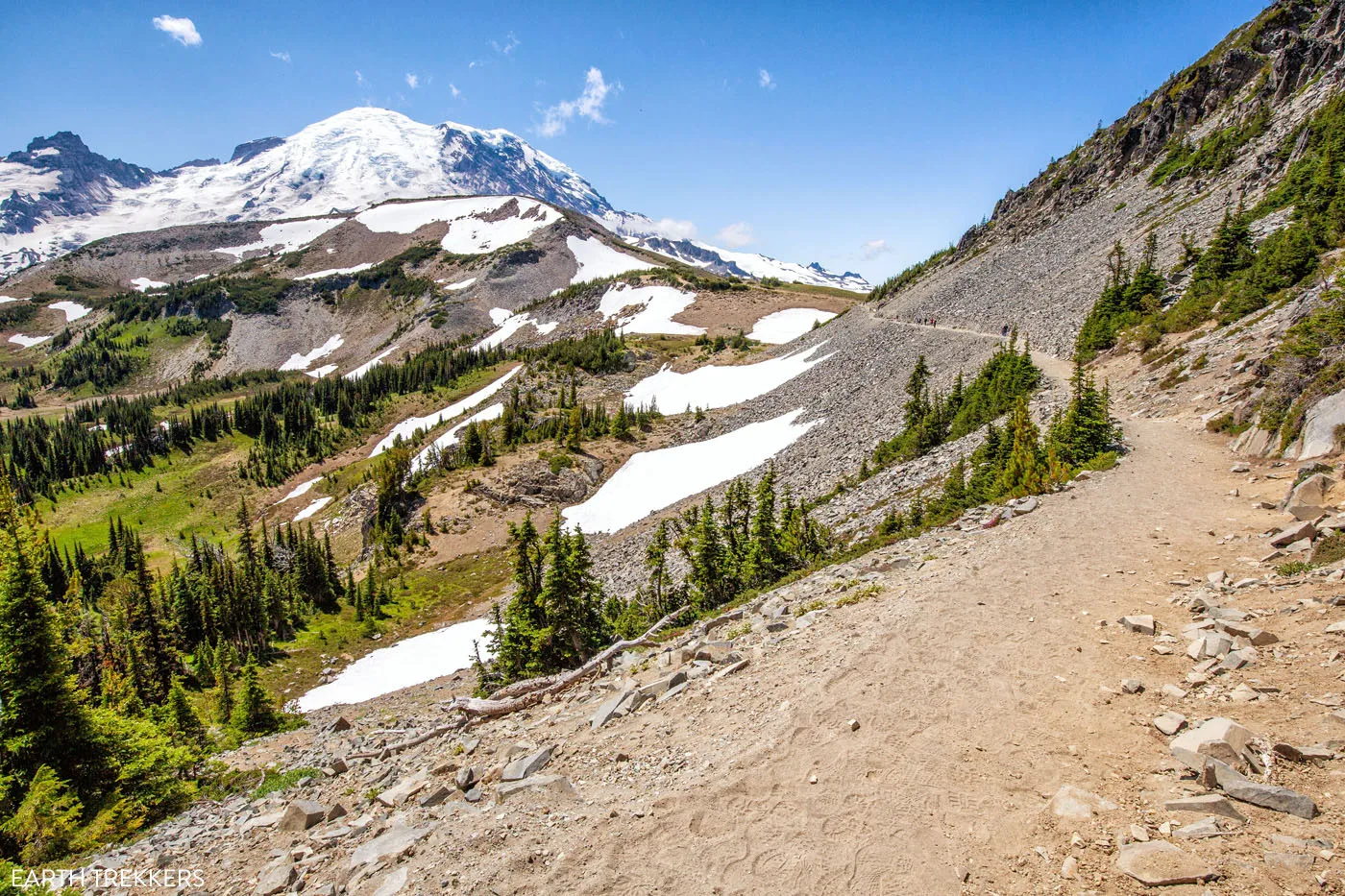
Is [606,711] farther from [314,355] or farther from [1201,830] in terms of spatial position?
[314,355]

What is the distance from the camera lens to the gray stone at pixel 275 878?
756 centimetres

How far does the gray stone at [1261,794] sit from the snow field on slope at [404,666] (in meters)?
29.1

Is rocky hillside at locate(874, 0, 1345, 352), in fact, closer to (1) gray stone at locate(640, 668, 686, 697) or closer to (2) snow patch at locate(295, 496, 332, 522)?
(1) gray stone at locate(640, 668, 686, 697)

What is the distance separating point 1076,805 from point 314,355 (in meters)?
195

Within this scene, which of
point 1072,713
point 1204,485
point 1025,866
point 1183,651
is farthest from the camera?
point 1204,485

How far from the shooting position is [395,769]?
37.1 feet

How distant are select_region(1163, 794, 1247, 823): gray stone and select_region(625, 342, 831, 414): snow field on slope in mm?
62206

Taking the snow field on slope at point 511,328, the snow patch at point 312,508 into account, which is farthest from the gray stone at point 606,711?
the snow field on slope at point 511,328

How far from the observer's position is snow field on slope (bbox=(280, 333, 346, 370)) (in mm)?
163625

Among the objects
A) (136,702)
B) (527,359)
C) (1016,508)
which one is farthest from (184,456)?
(1016,508)

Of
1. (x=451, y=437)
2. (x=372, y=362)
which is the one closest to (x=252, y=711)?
(x=451, y=437)

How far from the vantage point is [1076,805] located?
609 centimetres

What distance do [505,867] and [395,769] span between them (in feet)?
20.2

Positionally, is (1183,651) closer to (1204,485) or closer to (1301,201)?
(1204,485)
